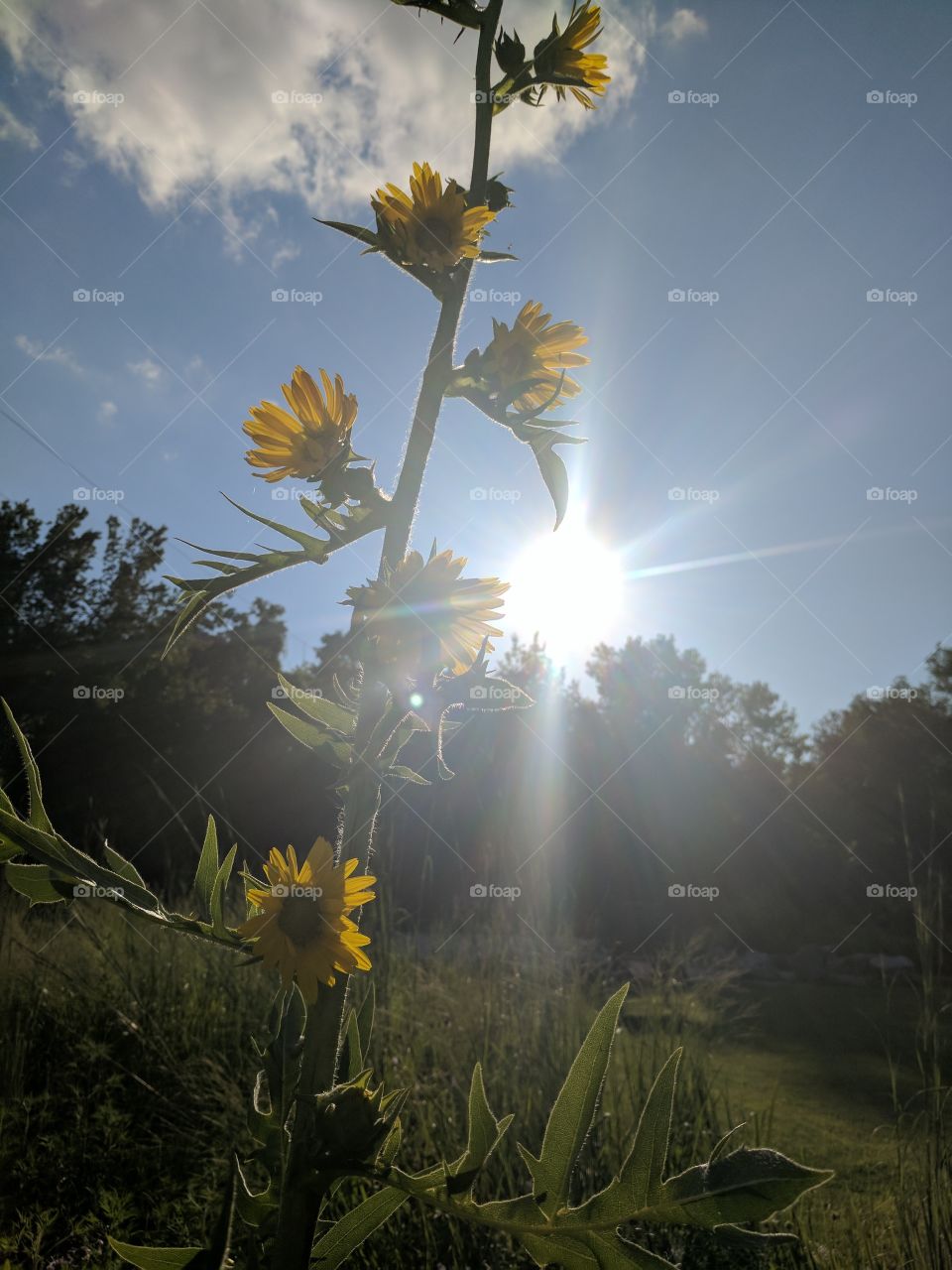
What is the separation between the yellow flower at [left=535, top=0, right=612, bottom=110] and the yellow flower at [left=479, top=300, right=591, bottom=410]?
385 mm

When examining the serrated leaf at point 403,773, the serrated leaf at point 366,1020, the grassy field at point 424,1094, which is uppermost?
the serrated leaf at point 403,773

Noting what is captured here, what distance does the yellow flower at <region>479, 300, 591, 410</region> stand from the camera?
1206 millimetres

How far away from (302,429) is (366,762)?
522 millimetres

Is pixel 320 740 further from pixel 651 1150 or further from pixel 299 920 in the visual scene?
pixel 651 1150

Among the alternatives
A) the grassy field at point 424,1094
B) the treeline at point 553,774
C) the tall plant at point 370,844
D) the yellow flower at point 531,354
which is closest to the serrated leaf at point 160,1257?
the tall plant at point 370,844

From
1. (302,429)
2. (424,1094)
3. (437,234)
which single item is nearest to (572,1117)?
Answer: (302,429)

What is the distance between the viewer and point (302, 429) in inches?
45.5

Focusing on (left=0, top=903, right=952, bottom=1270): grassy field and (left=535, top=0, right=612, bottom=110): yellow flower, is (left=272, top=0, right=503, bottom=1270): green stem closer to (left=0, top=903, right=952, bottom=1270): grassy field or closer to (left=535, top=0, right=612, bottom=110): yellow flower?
(left=535, top=0, right=612, bottom=110): yellow flower

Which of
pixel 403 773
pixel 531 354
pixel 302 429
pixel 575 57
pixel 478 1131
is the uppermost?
pixel 575 57

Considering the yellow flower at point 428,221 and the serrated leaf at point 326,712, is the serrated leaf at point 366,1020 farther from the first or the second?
the yellow flower at point 428,221

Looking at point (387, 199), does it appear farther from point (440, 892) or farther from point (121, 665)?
point (121, 665)

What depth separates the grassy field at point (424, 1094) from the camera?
7.16ft

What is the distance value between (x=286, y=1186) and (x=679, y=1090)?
2.62m

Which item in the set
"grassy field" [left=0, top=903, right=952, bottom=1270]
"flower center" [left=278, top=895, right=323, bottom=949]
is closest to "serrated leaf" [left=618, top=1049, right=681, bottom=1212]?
"flower center" [left=278, top=895, right=323, bottom=949]
